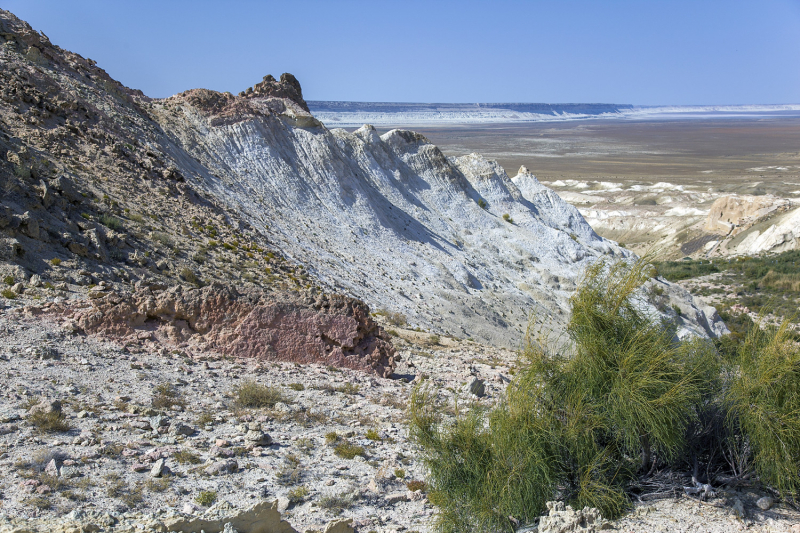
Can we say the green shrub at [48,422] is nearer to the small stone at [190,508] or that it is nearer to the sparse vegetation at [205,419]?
the sparse vegetation at [205,419]

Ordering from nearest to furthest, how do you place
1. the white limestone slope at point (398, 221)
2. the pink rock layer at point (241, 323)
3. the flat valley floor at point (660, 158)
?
the pink rock layer at point (241, 323), the white limestone slope at point (398, 221), the flat valley floor at point (660, 158)

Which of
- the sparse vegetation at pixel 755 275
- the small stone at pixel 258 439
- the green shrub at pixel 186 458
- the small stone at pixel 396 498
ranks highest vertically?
the green shrub at pixel 186 458

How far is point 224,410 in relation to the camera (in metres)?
8.49

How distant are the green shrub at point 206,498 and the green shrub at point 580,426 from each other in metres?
2.37

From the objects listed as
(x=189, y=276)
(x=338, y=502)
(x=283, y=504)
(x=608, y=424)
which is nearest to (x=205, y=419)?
(x=283, y=504)

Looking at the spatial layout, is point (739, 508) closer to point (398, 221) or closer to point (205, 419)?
point (205, 419)

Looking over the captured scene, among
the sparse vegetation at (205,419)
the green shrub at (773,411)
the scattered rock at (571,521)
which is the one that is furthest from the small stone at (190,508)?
the green shrub at (773,411)

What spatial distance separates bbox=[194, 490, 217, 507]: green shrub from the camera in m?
6.18

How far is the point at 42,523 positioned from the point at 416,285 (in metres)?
17.9

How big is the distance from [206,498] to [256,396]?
2710 millimetres

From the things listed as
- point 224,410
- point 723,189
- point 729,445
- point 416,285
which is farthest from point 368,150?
point 723,189

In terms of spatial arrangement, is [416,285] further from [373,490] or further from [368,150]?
[373,490]

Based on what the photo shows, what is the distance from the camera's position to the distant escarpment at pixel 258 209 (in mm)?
13484

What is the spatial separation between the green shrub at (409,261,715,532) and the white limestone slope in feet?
37.8
